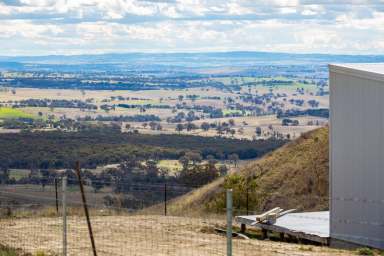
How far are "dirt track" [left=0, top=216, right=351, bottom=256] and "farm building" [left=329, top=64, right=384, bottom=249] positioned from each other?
1.13 m

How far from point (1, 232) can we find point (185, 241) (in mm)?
4894

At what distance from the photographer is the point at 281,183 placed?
35.9m

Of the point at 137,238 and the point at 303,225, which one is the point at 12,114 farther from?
the point at 137,238

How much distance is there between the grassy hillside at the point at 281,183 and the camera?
31281 millimetres

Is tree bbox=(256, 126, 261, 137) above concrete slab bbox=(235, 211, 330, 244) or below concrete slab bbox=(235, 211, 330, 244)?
below

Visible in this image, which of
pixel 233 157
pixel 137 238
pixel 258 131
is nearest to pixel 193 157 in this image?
pixel 233 157

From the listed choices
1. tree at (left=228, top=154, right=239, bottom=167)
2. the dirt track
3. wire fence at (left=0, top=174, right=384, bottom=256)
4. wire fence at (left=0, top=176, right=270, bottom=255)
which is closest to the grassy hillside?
wire fence at (left=0, top=174, right=384, bottom=256)

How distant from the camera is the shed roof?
20125mm

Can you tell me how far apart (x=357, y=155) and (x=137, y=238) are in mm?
5457

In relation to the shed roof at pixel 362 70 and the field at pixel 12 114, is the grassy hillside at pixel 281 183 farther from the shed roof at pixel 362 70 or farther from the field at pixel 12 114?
the field at pixel 12 114

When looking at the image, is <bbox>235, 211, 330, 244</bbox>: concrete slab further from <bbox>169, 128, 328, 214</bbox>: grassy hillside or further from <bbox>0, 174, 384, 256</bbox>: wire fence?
<bbox>169, 128, 328, 214</bbox>: grassy hillside

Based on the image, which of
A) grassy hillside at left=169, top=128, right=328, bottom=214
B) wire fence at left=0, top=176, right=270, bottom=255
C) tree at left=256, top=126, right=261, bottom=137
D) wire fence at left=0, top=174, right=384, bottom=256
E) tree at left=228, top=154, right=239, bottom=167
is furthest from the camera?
tree at left=256, top=126, right=261, bottom=137

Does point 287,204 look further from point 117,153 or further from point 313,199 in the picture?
point 117,153

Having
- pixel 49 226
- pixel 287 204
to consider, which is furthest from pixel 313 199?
pixel 49 226
